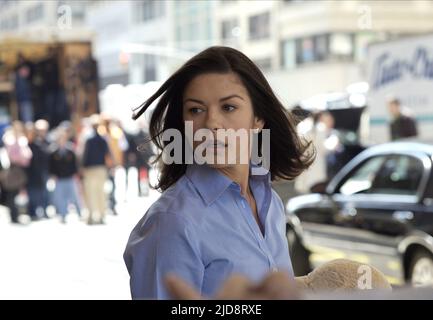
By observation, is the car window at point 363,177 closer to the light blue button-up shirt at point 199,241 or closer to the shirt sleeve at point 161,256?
the light blue button-up shirt at point 199,241

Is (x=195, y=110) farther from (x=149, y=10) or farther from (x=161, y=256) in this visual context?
(x=149, y=10)

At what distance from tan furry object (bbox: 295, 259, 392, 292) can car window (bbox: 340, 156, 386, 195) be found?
19.2 ft

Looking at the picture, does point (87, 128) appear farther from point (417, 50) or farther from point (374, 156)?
point (374, 156)

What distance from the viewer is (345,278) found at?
1.41 metres

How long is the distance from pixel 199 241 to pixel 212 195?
14cm

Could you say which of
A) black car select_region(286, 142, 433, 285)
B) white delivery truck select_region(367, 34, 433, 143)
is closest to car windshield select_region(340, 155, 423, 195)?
black car select_region(286, 142, 433, 285)

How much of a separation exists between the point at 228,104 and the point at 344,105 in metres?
23.1

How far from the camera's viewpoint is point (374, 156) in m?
7.30

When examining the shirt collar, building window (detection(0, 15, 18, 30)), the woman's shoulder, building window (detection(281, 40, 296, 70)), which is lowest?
building window (detection(281, 40, 296, 70))

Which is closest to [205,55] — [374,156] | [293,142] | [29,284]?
[293,142]

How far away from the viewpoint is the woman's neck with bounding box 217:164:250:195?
181 centimetres

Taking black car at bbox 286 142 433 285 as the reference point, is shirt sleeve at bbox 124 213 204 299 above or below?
above

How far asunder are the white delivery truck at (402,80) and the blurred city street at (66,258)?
425 centimetres

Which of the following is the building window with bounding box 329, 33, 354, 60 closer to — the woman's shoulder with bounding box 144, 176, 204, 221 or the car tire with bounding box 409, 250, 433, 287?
the car tire with bounding box 409, 250, 433, 287
